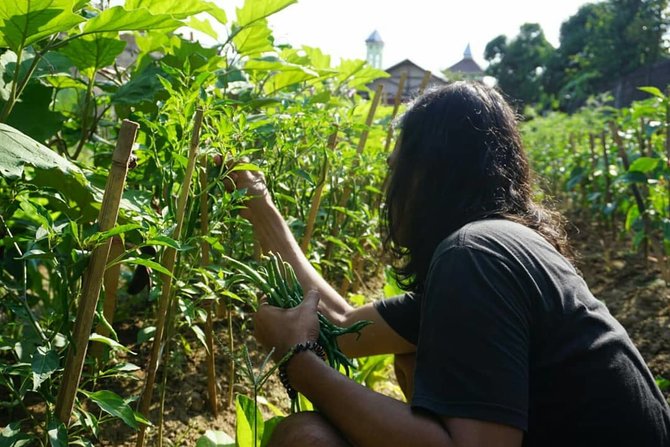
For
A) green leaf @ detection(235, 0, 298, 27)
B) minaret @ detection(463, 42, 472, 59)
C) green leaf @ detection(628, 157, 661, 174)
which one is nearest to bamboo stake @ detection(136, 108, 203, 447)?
green leaf @ detection(235, 0, 298, 27)

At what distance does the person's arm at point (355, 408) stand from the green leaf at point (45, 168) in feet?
1.48

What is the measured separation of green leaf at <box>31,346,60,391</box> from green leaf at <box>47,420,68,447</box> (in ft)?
0.26

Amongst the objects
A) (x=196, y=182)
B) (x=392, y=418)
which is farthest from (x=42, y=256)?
(x=392, y=418)

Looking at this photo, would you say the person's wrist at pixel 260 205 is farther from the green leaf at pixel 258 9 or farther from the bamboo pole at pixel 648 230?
the bamboo pole at pixel 648 230

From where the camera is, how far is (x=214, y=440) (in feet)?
5.60

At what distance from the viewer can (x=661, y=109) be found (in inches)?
166

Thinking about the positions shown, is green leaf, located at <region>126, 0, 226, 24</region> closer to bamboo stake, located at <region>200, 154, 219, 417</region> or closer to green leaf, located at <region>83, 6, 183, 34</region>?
green leaf, located at <region>83, 6, 183, 34</region>

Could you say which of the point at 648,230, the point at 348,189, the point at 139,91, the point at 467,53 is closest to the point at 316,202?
the point at 348,189

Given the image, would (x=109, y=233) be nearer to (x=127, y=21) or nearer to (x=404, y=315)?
(x=127, y=21)

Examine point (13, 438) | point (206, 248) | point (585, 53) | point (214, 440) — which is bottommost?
point (214, 440)

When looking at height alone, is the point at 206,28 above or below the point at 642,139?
above

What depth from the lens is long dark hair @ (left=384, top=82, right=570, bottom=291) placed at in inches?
63.3

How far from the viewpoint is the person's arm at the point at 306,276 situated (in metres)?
1.92

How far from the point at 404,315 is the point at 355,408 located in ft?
2.19
